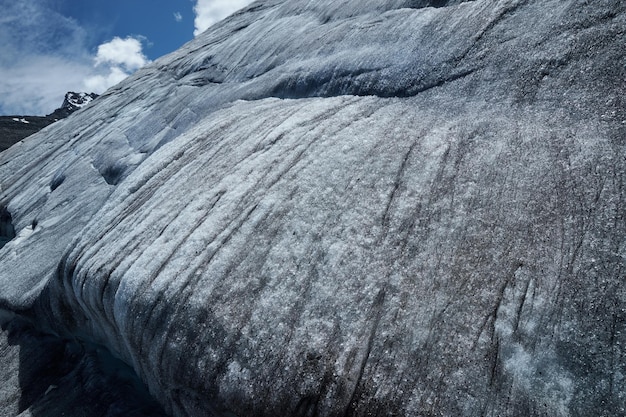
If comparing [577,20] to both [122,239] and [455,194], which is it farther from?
[122,239]

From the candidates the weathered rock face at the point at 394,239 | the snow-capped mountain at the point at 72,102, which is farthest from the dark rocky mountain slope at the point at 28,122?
the weathered rock face at the point at 394,239

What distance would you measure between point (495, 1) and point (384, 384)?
20.8 ft

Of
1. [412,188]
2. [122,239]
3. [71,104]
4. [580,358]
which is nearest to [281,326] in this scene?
[412,188]

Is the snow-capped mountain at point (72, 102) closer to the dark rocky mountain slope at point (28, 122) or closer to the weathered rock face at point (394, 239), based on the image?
the dark rocky mountain slope at point (28, 122)

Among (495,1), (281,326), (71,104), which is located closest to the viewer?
(281,326)

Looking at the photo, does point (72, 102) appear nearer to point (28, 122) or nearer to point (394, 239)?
point (28, 122)

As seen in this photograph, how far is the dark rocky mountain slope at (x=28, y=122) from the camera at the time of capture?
42.1 meters

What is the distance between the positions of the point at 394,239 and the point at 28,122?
189 feet

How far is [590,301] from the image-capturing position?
3984mm

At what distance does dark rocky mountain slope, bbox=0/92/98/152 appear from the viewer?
4208cm

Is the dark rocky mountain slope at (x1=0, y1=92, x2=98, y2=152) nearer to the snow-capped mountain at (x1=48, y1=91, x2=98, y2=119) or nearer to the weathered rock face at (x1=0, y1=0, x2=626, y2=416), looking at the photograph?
the snow-capped mountain at (x1=48, y1=91, x2=98, y2=119)

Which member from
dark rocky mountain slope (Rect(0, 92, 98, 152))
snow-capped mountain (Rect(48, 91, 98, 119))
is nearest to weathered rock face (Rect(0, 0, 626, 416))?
dark rocky mountain slope (Rect(0, 92, 98, 152))

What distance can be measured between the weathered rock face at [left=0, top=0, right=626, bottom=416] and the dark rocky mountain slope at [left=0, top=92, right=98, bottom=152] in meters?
32.7

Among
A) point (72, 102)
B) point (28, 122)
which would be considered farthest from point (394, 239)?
point (72, 102)
